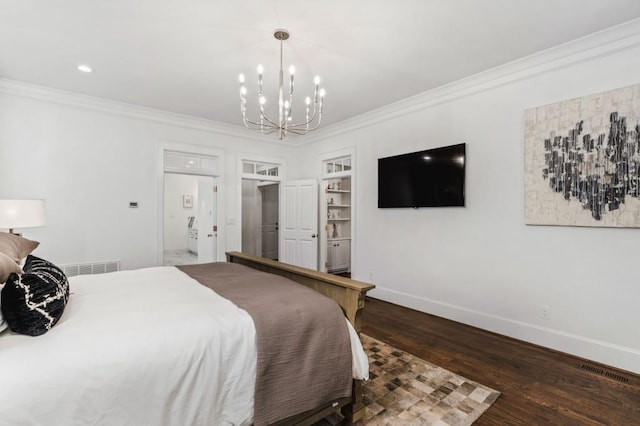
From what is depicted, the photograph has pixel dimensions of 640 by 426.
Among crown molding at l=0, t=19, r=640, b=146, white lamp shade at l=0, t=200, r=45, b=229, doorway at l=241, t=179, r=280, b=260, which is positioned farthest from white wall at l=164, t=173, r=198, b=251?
white lamp shade at l=0, t=200, r=45, b=229

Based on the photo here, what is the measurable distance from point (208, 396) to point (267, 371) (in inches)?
10.9

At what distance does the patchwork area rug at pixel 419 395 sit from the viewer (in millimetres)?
1868

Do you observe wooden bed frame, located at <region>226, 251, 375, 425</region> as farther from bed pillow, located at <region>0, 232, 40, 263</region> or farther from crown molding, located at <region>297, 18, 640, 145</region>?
crown molding, located at <region>297, 18, 640, 145</region>

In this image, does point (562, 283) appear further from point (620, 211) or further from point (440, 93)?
point (440, 93)

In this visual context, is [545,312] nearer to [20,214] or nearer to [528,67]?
[528,67]

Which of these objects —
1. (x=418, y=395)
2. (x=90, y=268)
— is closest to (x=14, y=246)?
(x=90, y=268)

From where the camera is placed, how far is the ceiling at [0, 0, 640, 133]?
2.22 meters

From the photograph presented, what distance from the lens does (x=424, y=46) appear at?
2723 millimetres

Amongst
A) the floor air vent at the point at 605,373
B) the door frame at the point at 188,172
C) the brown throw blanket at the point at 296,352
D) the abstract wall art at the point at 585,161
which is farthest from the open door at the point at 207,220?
the floor air vent at the point at 605,373

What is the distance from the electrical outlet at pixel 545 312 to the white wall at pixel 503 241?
0.03 m

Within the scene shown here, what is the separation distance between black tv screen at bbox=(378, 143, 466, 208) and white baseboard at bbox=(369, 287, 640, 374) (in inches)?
49.2

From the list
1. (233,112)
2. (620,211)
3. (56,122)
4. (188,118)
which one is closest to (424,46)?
(620,211)

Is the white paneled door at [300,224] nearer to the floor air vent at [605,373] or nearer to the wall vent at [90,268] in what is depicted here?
the wall vent at [90,268]

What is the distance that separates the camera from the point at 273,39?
262 cm
